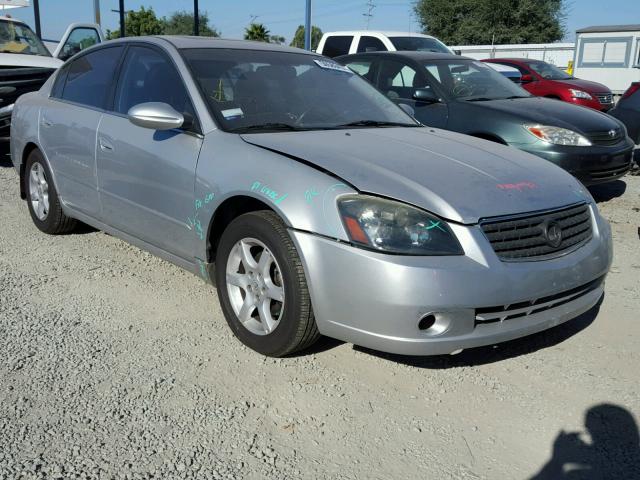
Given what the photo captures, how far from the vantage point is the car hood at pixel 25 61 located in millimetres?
8959

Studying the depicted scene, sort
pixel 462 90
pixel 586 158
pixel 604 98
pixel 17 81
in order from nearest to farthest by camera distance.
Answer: pixel 586 158, pixel 462 90, pixel 17 81, pixel 604 98

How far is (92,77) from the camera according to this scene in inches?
190

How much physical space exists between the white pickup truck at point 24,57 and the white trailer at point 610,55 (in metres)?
20.6

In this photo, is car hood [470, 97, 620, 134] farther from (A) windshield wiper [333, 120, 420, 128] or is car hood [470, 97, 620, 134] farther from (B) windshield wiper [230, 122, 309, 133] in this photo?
(B) windshield wiper [230, 122, 309, 133]

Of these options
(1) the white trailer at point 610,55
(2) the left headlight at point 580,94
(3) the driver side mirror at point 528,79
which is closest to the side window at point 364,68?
(2) the left headlight at point 580,94

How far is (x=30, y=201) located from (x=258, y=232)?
3227mm

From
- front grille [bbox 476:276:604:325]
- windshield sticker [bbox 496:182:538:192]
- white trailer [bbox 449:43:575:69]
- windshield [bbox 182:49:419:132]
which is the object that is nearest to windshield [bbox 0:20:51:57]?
windshield [bbox 182:49:419:132]

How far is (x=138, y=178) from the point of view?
4000 mm

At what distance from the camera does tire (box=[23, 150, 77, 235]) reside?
16.9ft

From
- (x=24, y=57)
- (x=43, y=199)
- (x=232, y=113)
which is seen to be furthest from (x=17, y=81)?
(x=232, y=113)

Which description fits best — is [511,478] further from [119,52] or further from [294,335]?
[119,52]

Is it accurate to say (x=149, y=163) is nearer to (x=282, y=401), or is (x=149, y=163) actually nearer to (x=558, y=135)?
(x=282, y=401)

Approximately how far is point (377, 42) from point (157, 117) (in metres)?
8.49

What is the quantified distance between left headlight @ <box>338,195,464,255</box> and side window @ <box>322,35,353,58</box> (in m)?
9.43
